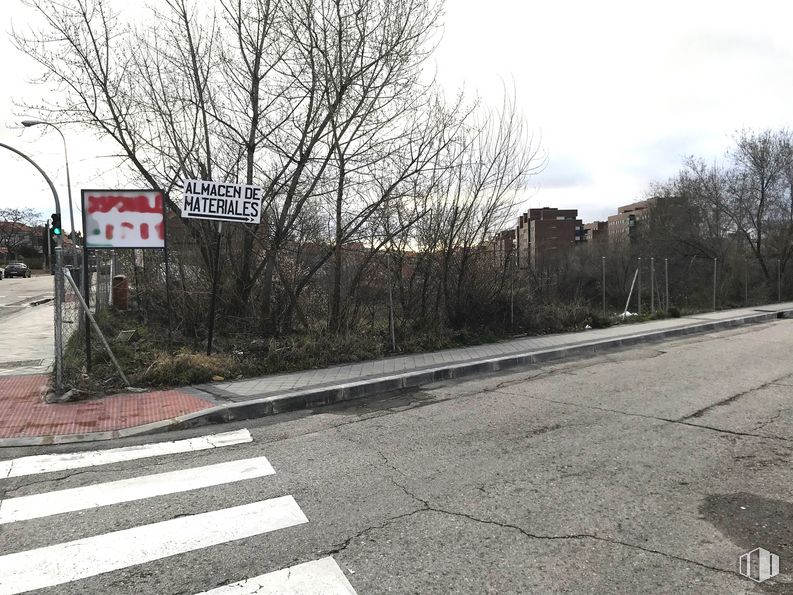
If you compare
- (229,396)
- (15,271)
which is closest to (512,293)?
(229,396)

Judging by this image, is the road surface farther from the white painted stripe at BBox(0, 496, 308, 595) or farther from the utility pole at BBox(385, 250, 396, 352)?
the white painted stripe at BBox(0, 496, 308, 595)

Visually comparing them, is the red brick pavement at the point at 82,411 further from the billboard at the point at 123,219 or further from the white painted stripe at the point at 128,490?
the billboard at the point at 123,219

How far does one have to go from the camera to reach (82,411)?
6.55m

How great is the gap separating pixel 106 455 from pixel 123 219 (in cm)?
436

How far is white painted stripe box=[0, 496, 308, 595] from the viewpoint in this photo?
310 cm

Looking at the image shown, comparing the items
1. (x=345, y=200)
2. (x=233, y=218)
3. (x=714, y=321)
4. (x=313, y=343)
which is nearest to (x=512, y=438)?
(x=313, y=343)

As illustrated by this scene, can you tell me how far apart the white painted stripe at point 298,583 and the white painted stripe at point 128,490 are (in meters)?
1.59

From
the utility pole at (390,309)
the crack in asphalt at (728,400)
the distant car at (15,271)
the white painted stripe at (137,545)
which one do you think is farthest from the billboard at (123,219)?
the distant car at (15,271)

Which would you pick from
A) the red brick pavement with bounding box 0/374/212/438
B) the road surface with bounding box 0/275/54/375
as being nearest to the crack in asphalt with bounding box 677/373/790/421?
the red brick pavement with bounding box 0/374/212/438

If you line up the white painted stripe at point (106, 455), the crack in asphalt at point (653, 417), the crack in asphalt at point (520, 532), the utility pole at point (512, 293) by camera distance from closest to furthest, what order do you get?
1. the crack in asphalt at point (520, 532)
2. the white painted stripe at point (106, 455)
3. the crack in asphalt at point (653, 417)
4. the utility pole at point (512, 293)

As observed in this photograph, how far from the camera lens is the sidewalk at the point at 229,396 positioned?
598cm

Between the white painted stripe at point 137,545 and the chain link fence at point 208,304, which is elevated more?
the chain link fence at point 208,304

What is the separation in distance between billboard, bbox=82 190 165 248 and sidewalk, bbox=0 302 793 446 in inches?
89.7

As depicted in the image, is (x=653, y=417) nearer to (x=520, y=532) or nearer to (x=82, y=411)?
(x=520, y=532)
